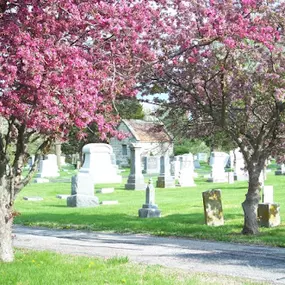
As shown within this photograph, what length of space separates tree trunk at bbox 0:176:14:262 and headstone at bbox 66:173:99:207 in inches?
486

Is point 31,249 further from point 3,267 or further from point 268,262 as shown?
point 268,262

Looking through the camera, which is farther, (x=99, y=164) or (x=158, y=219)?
(x=99, y=164)

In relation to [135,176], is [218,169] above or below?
above

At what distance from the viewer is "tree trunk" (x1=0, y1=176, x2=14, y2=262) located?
414 inches

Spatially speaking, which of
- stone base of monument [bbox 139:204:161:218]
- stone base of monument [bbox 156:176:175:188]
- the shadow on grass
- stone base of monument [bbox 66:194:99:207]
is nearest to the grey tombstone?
stone base of monument [bbox 139:204:161:218]

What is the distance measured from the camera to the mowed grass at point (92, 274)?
8.54m

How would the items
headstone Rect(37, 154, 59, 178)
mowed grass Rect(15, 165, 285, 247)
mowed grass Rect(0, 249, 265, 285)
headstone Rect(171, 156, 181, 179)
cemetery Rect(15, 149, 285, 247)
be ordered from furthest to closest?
headstone Rect(37, 154, 59, 178) < headstone Rect(171, 156, 181, 179) < cemetery Rect(15, 149, 285, 247) < mowed grass Rect(15, 165, 285, 247) < mowed grass Rect(0, 249, 265, 285)

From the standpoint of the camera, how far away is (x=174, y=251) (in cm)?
1233

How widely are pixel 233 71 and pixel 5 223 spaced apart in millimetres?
6780

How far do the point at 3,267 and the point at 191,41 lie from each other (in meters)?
6.60

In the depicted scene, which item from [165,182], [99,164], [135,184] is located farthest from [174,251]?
[99,164]

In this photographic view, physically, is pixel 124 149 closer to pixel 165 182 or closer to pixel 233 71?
pixel 165 182

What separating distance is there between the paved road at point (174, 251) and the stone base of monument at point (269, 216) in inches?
120

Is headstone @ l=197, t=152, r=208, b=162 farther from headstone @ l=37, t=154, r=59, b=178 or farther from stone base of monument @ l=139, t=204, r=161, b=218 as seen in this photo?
stone base of monument @ l=139, t=204, r=161, b=218
